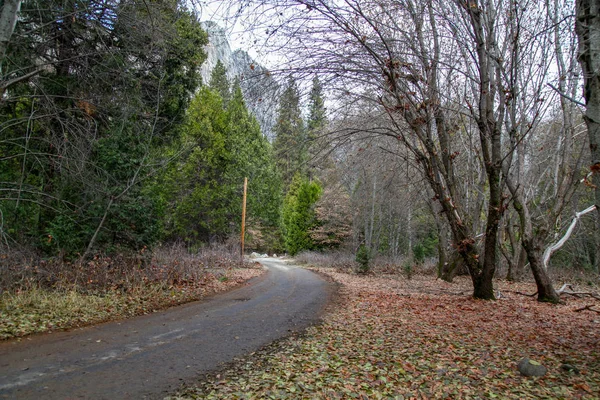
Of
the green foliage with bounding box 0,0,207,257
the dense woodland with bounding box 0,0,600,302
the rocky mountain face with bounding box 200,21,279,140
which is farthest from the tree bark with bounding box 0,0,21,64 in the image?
the rocky mountain face with bounding box 200,21,279,140

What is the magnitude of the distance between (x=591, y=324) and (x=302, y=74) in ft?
23.5

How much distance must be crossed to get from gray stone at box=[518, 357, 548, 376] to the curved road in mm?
3414

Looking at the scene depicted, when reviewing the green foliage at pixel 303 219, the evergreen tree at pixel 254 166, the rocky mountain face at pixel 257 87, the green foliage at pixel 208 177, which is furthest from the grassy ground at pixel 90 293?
the green foliage at pixel 303 219

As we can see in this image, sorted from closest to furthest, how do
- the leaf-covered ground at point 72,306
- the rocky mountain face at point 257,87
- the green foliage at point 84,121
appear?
the leaf-covered ground at point 72,306 < the rocky mountain face at point 257,87 < the green foliage at point 84,121

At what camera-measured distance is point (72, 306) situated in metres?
6.80

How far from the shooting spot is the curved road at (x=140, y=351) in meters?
3.69

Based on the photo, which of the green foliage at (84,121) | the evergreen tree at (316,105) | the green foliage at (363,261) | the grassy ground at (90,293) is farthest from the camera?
the green foliage at (363,261)

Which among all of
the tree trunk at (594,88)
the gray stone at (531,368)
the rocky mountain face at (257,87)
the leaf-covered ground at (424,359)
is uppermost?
the rocky mountain face at (257,87)

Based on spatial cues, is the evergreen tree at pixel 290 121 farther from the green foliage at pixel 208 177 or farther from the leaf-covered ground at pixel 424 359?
the green foliage at pixel 208 177

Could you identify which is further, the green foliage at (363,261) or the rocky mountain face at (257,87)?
the green foliage at (363,261)

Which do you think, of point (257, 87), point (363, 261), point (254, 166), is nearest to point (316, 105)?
point (257, 87)

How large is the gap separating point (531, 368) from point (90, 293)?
813 cm

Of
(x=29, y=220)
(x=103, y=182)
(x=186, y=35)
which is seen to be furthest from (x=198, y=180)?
(x=103, y=182)

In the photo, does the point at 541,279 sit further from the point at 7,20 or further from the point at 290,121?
the point at 7,20
